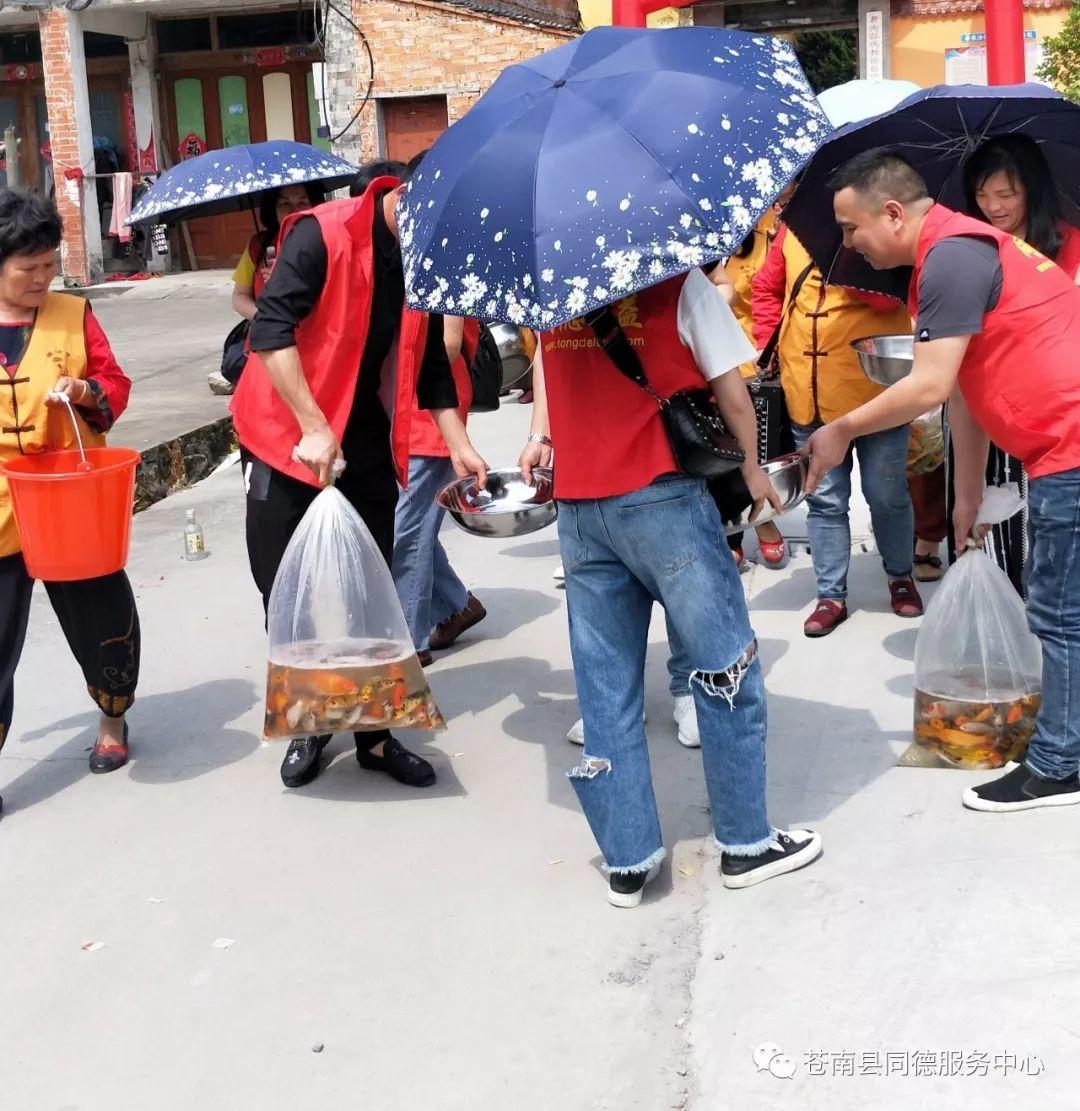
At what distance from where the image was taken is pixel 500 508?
4.70m

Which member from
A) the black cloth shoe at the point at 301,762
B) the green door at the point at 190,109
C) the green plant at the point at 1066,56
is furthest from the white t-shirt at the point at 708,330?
the green door at the point at 190,109

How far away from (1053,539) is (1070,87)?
913 cm

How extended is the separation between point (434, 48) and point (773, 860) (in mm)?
18093

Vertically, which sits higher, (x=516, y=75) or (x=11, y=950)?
(x=516, y=75)

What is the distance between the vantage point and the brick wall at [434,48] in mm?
19516

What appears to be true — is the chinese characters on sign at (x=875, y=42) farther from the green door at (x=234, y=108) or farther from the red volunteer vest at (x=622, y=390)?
the red volunteer vest at (x=622, y=390)

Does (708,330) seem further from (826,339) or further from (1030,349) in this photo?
(826,339)

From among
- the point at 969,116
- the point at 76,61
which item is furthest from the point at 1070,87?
the point at 76,61

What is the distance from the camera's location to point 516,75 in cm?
324

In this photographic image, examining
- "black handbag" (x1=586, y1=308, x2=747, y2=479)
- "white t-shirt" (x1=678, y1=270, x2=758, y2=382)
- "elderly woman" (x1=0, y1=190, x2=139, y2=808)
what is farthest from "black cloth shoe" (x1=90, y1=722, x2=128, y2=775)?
"white t-shirt" (x1=678, y1=270, x2=758, y2=382)

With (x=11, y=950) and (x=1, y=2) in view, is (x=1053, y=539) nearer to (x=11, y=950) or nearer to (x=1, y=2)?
(x=11, y=950)

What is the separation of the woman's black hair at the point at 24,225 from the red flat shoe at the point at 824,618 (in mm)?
3078

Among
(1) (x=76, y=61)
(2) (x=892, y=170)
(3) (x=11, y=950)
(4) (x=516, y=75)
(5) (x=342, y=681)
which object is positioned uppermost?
(1) (x=76, y=61)

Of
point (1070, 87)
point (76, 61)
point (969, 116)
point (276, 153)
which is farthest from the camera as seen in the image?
point (76, 61)
